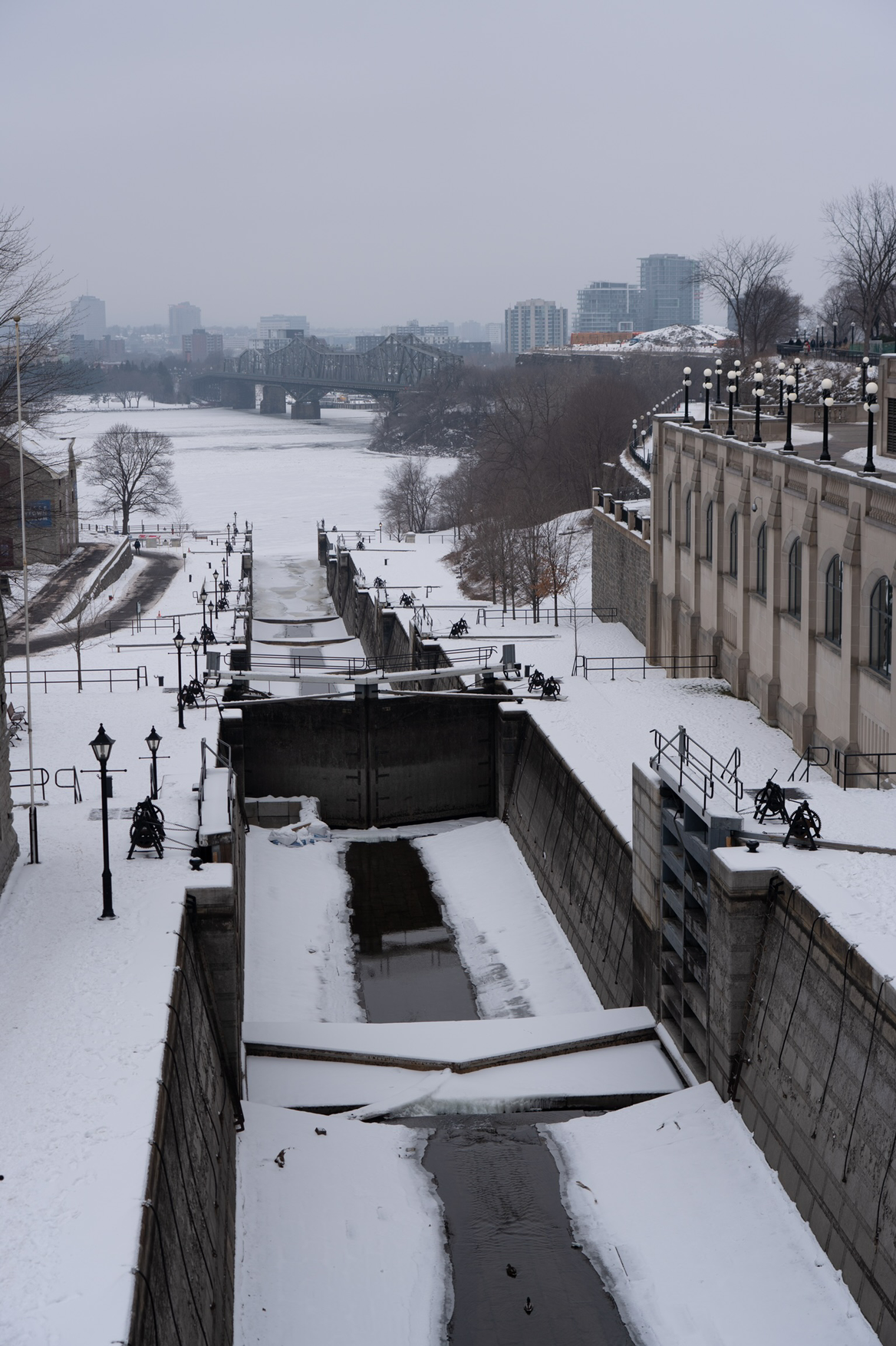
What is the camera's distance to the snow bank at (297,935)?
27281mm

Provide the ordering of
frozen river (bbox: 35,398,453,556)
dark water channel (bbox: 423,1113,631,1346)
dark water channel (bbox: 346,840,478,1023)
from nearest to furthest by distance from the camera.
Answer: dark water channel (bbox: 423,1113,631,1346), dark water channel (bbox: 346,840,478,1023), frozen river (bbox: 35,398,453,556)

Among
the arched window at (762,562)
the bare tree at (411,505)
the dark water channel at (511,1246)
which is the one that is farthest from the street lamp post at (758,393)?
the bare tree at (411,505)

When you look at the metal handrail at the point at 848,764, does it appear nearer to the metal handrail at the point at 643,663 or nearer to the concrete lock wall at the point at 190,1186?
the metal handrail at the point at 643,663

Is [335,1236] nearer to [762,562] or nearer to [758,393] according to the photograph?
[762,562]

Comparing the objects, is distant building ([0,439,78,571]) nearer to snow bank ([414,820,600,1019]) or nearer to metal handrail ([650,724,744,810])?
snow bank ([414,820,600,1019])

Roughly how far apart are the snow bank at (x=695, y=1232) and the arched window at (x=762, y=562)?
54.9 ft

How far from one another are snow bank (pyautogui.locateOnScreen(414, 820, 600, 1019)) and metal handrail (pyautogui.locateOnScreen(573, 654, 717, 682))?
6.41 m

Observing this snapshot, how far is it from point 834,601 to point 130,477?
251ft

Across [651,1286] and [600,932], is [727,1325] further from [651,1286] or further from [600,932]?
[600,932]

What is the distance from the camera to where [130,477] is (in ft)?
326

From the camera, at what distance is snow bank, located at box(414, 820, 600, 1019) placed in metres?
27.3

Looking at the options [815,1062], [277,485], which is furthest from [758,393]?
[277,485]

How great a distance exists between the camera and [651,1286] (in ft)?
56.7

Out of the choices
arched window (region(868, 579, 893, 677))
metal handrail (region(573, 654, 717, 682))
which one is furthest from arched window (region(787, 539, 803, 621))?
metal handrail (region(573, 654, 717, 682))
